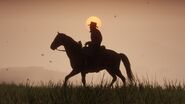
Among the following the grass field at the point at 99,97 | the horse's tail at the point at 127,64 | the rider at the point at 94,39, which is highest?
the rider at the point at 94,39

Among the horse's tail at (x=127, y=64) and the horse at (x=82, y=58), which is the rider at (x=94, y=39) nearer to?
the horse at (x=82, y=58)

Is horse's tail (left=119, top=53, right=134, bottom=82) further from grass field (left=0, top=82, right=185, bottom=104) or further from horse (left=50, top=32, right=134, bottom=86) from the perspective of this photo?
grass field (left=0, top=82, right=185, bottom=104)

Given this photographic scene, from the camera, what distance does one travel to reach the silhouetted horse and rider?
6.14 meters

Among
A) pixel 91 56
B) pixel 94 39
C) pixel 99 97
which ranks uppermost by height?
pixel 94 39

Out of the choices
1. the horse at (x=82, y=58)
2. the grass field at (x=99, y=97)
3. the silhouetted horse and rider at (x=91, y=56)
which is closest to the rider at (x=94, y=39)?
the silhouetted horse and rider at (x=91, y=56)

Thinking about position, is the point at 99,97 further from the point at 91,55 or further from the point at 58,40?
the point at 58,40

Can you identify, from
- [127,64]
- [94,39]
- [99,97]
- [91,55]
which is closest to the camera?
[99,97]

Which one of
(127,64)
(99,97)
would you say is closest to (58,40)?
(127,64)

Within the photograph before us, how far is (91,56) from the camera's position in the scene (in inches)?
245

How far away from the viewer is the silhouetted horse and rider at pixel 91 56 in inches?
242

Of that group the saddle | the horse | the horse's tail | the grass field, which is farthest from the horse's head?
the grass field

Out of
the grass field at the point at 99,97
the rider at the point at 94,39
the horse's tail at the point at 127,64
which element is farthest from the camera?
the horse's tail at the point at 127,64

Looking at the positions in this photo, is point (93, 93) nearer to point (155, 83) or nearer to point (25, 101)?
point (25, 101)

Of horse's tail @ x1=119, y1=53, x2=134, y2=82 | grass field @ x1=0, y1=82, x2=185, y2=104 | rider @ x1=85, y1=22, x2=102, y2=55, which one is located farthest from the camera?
horse's tail @ x1=119, y1=53, x2=134, y2=82
